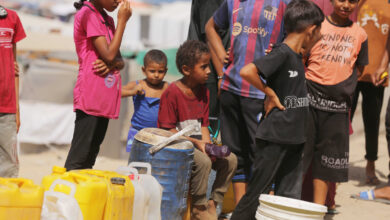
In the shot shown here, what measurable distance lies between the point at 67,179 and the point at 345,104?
8.12 feet

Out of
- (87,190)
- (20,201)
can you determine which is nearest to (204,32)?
(87,190)

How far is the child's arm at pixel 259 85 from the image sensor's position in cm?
412

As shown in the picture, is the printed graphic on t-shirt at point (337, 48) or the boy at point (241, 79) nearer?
the boy at point (241, 79)

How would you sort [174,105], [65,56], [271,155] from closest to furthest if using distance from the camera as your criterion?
[271,155]
[174,105]
[65,56]

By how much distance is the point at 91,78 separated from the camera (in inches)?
178

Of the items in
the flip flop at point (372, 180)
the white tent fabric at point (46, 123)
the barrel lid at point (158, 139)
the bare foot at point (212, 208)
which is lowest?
the white tent fabric at point (46, 123)

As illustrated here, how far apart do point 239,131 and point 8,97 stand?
181 cm

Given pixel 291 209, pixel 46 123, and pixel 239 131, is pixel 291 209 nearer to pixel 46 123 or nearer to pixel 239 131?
pixel 239 131

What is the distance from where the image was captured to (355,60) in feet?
16.5

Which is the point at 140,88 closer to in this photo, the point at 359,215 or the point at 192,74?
the point at 192,74

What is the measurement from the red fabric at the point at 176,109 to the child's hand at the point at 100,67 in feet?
1.61

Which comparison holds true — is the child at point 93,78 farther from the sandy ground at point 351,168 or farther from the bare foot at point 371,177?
the bare foot at point 371,177

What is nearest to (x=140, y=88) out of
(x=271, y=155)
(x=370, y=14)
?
(x=271, y=155)

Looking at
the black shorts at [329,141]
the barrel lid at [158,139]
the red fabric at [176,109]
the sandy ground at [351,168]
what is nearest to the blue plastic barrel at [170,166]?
the barrel lid at [158,139]
